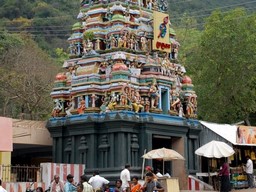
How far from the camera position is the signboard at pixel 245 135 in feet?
85.3

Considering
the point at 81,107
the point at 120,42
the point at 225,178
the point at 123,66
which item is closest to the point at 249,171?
the point at 225,178

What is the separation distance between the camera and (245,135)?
2647 cm

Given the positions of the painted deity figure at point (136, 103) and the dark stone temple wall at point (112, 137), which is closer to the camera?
the dark stone temple wall at point (112, 137)

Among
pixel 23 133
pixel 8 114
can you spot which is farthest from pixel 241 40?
pixel 8 114

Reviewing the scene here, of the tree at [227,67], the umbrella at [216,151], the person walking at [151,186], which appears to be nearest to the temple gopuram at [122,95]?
the umbrella at [216,151]

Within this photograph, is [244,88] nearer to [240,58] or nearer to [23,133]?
[240,58]

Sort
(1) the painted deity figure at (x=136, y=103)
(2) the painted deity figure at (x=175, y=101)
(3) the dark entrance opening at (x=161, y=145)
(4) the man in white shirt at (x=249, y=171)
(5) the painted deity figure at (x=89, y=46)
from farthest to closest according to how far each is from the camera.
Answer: (5) the painted deity figure at (x=89, y=46) < (2) the painted deity figure at (x=175, y=101) < (3) the dark entrance opening at (x=161, y=145) < (1) the painted deity figure at (x=136, y=103) < (4) the man in white shirt at (x=249, y=171)

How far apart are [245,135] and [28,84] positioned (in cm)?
1585

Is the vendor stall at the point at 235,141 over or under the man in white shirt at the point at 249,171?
over

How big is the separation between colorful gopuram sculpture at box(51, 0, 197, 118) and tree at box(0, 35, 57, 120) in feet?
30.4

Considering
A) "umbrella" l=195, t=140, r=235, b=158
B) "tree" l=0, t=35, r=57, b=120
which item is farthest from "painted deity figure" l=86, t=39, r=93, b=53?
"tree" l=0, t=35, r=57, b=120

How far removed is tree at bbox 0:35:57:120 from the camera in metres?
36.1

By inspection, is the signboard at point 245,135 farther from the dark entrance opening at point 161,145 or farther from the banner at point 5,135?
the banner at point 5,135

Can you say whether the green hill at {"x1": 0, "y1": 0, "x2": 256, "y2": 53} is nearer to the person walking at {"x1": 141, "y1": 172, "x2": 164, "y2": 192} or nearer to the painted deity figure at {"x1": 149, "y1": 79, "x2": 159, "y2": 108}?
the painted deity figure at {"x1": 149, "y1": 79, "x2": 159, "y2": 108}
